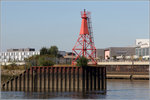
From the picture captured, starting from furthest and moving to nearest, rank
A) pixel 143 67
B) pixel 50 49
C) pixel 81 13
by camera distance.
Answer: pixel 50 49
pixel 143 67
pixel 81 13

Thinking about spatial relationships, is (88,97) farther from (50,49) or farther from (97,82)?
(50,49)

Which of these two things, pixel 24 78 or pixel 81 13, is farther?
pixel 81 13

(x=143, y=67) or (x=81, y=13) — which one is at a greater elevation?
(x=81, y=13)

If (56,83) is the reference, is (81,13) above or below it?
above

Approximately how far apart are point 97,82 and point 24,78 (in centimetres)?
1291

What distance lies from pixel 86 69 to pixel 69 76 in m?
3.33

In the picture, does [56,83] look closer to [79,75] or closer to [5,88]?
[79,75]

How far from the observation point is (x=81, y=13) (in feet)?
329

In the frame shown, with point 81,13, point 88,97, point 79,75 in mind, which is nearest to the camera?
point 88,97

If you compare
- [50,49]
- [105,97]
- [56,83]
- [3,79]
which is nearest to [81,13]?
[3,79]

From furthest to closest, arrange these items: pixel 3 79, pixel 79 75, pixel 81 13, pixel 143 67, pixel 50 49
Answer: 1. pixel 50 49
2. pixel 143 67
3. pixel 81 13
4. pixel 3 79
5. pixel 79 75

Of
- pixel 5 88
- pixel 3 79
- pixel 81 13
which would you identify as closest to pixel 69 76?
pixel 5 88

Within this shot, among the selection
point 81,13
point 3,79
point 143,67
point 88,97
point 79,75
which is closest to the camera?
point 88,97

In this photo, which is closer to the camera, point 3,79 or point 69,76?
point 69,76
